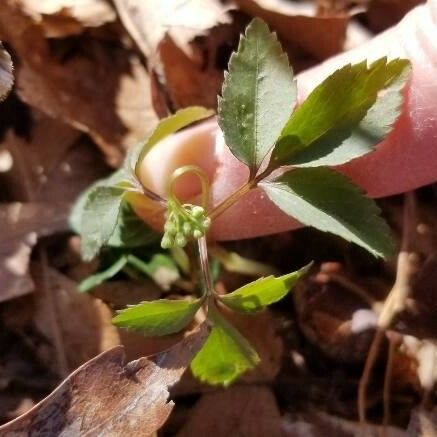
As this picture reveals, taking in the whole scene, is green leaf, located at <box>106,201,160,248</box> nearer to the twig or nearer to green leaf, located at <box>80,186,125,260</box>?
green leaf, located at <box>80,186,125,260</box>

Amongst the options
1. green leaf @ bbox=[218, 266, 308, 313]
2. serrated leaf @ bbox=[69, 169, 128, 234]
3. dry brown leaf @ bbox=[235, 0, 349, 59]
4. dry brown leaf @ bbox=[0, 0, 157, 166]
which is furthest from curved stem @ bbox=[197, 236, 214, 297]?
Answer: dry brown leaf @ bbox=[235, 0, 349, 59]

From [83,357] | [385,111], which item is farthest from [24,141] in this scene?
[385,111]

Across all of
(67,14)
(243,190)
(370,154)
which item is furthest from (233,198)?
(67,14)

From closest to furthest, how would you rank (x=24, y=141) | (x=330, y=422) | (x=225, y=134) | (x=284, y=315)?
1. (x=225, y=134)
2. (x=330, y=422)
3. (x=284, y=315)
4. (x=24, y=141)

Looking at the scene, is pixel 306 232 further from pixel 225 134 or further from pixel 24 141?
pixel 24 141

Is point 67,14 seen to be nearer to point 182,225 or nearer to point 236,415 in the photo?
point 182,225

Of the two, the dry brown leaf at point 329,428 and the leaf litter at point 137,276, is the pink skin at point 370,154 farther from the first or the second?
the dry brown leaf at point 329,428
